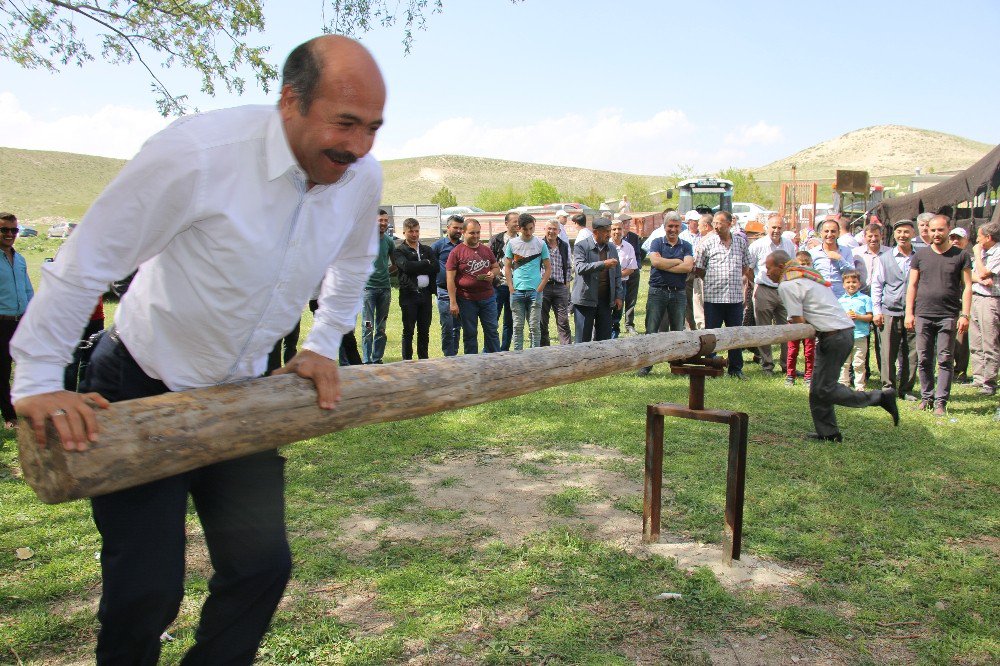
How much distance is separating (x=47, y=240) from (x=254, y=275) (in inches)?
2234

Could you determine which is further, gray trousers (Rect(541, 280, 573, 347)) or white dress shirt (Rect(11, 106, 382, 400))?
gray trousers (Rect(541, 280, 573, 347))

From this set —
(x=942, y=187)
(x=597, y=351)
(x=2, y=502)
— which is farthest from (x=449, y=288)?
(x=942, y=187)

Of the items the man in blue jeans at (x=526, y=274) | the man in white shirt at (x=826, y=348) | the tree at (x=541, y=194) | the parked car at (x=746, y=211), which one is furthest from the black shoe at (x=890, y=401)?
the tree at (x=541, y=194)

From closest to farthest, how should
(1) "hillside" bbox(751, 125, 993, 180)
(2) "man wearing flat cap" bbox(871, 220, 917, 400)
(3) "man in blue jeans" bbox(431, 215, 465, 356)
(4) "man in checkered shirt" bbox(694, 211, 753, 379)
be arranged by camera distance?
(2) "man wearing flat cap" bbox(871, 220, 917, 400) → (4) "man in checkered shirt" bbox(694, 211, 753, 379) → (3) "man in blue jeans" bbox(431, 215, 465, 356) → (1) "hillside" bbox(751, 125, 993, 180)

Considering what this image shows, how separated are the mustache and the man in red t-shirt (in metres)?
7.52

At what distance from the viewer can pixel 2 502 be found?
5.06 m

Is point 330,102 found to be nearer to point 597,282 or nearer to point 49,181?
point 597,282

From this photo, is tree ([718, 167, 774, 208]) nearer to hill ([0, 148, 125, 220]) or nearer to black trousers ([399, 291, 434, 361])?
black trousers ([399, 291, 434, 361])

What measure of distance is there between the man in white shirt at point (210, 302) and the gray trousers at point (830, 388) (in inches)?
214

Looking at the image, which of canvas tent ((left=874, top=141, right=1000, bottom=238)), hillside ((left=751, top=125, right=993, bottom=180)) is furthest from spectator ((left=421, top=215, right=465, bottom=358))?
hillside ((left=751, top=125, right=993, bottom=180))

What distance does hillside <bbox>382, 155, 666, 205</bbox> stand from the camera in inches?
4523

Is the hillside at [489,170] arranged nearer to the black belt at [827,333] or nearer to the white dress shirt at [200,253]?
the black belt at [827,333]

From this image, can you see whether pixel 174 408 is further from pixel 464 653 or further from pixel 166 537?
pixel 464 653

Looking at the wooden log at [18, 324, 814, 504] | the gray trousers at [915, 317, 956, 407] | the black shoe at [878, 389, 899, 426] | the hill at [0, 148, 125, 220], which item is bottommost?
the black shoe at [878, 389, 899, 426]
